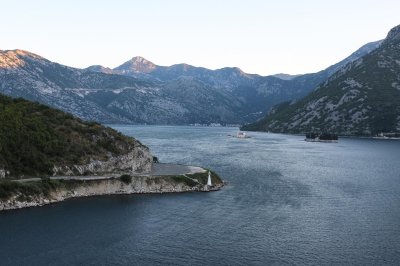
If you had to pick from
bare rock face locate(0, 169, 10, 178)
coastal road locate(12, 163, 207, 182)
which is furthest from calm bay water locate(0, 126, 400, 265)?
bare rock face locate(0, 169, 10, 178)

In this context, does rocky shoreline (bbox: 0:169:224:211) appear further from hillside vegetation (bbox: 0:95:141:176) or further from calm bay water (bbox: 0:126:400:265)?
hillside vegetation (bbox: 0:95:141:176)

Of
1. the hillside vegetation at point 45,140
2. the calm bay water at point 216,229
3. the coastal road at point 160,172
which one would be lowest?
the calm bay water at point 216,229

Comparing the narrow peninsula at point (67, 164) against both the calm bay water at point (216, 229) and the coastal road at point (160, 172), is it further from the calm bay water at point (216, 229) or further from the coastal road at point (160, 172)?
the calm bay water at point (216, 229)

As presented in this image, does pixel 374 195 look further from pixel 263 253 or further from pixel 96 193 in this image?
pixel 96 193

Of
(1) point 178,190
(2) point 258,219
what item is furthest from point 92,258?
(1) point 178,190

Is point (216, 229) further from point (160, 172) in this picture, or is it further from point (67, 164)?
point (67, 164)

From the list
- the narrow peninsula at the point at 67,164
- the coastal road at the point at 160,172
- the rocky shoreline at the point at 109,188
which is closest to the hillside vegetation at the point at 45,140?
the narrow peninsula at the point at 67,164

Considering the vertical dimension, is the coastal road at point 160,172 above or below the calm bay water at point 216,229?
above
